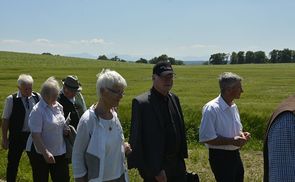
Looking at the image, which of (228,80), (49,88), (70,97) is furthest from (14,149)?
(228,80)

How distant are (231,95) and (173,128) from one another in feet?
3.26

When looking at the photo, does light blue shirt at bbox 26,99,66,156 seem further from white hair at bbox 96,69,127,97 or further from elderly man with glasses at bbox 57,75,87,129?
white hair at bbox 96,69,127,97

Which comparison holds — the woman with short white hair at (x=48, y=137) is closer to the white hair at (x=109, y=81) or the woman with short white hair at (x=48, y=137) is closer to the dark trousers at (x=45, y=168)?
the dark trousers at (x=45, y=168)

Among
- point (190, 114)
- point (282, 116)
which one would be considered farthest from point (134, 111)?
point (190, 114)

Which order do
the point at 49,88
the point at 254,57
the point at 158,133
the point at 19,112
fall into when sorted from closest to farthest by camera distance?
1. the point at 158,133
2. the point at 49,88
3. the point at 19,112
4. the point at 254,57

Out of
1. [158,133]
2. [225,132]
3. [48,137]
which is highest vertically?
[158,133]

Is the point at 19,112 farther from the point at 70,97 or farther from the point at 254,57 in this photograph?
the point at 254,57

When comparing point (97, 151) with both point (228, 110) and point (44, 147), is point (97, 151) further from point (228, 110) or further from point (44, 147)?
point (228, 110)

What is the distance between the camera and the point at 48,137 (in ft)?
19.0

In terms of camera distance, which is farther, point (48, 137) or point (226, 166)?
point (48, 137)

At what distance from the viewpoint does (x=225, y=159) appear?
5.61 meters

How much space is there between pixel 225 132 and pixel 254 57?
130273 millimetres

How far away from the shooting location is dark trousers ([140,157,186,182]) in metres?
5.09

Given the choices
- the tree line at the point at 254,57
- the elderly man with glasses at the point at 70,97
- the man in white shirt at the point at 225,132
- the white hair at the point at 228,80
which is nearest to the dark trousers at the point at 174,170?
the man in white shirt at the point at 225,132
